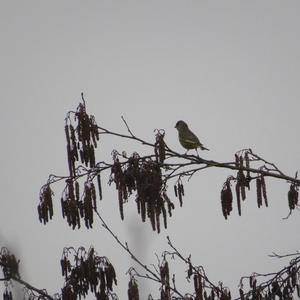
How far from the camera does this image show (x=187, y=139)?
949 centimetres

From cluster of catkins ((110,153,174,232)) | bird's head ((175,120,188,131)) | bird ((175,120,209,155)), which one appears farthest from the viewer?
bird's head ((175,120,188,131))

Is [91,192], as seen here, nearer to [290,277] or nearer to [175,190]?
[175,190]

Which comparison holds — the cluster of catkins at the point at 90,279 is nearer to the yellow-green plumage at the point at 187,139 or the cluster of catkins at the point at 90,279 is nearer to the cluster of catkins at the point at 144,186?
the cluster of catkins at the point at 144,186

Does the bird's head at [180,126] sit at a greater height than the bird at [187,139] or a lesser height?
greater

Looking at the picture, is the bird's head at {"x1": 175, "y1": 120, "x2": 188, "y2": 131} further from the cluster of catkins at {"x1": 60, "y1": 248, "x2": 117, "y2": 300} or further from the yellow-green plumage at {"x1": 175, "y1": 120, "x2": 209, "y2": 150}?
the cluster of catkins at {"x1": 60, "y1": 248, "x2": 117, "y2": 300}

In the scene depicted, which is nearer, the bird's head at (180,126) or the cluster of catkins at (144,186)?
the cluster of catkins at (144,186)

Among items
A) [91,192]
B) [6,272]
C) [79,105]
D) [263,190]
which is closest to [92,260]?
[91,192]

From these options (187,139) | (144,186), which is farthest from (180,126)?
(144,186)

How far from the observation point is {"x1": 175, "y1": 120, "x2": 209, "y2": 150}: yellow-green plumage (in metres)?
9.42

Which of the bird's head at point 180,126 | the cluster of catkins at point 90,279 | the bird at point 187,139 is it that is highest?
the bird's head at point 180,126

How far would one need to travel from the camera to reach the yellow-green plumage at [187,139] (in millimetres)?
9422

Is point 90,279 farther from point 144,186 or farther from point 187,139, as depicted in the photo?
point 187,139

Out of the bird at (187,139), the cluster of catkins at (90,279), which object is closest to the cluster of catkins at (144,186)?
the cluster of catkins at (90,279)

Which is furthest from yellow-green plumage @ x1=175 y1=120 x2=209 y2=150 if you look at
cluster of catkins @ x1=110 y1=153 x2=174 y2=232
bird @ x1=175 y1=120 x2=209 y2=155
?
cluster of catkins @ x1=110 y1=153 x2=174 y2=232
